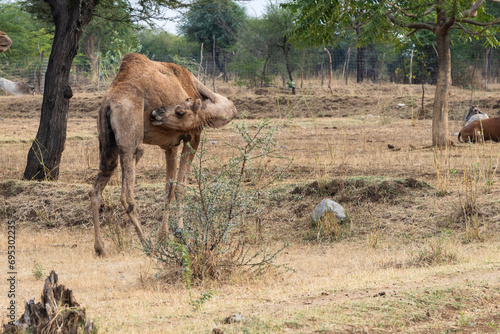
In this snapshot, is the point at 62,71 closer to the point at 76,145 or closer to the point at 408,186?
the point at 76,145

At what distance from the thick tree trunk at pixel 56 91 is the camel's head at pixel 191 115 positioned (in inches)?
163

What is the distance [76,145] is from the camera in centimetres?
1573

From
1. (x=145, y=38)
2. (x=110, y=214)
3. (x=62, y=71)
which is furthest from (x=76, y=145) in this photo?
(x=145, y=38)

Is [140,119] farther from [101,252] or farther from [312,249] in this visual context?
[312,249]

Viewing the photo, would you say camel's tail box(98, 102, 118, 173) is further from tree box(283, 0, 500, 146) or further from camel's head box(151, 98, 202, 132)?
tree box(283, 0, 500, 146)

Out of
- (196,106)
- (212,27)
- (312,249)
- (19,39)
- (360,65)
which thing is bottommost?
(312,249)

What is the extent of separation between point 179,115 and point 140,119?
50 cm

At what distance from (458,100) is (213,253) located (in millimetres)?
18154

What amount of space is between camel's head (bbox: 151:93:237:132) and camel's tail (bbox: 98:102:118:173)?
1.72 feet

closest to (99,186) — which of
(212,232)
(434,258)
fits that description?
(212,232)

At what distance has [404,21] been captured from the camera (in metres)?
13.2

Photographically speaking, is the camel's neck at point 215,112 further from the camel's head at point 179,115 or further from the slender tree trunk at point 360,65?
the slender tree trunk at point 360,65

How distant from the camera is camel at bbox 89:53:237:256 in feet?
21.9

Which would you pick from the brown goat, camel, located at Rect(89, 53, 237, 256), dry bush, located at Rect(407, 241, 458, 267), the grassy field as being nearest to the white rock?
the grassy field
